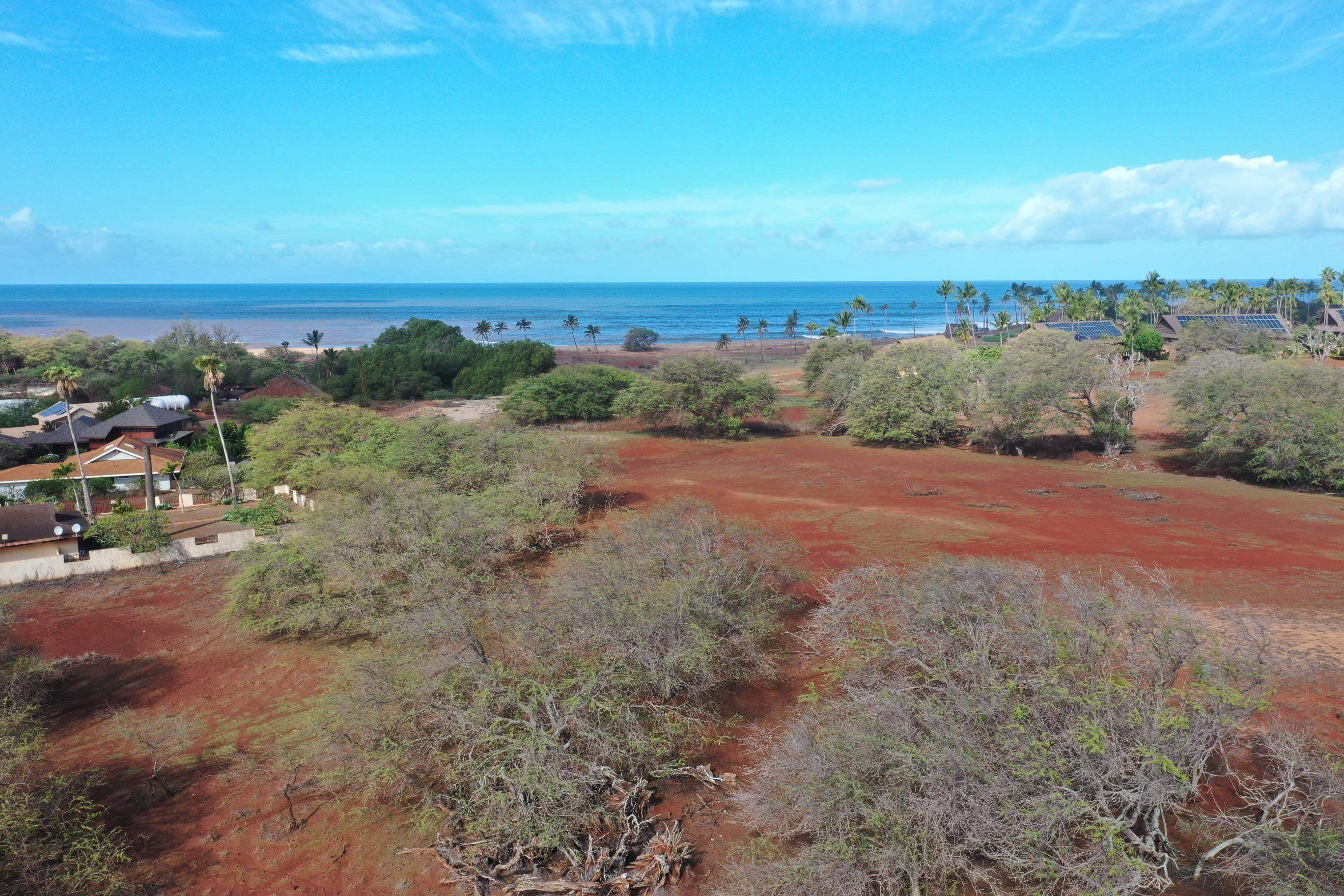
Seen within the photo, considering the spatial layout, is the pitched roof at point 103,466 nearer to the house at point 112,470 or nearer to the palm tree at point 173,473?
the house at point 112,470

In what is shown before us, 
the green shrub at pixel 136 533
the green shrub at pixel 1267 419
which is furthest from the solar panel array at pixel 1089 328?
the green shrub at pixel 136 533

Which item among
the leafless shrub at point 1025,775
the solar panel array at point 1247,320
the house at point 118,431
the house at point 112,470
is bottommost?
the house at point 112,470

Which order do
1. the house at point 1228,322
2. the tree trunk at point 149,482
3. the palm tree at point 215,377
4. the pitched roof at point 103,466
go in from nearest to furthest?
1. the tree trunk at point 149,482
2. the palm tree at point 215,377
3. the pitched roof at point 103,466
4. the house at point 1228,322

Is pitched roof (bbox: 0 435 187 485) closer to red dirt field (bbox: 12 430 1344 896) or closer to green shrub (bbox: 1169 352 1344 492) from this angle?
red dirt field (bbox: 12 430 1344 896)

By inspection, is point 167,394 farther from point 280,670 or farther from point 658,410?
point 280,670

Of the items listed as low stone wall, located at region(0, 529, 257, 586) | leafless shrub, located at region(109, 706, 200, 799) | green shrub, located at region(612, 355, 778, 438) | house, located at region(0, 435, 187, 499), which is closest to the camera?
leafless shrub, located at region(109, 706, 200, 799)

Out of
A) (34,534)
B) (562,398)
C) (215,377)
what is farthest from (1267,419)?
(34,534)

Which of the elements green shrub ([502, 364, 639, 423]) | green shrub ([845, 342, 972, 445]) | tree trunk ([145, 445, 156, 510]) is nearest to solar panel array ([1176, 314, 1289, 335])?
green shrub ([845, 342, 972, 445])
